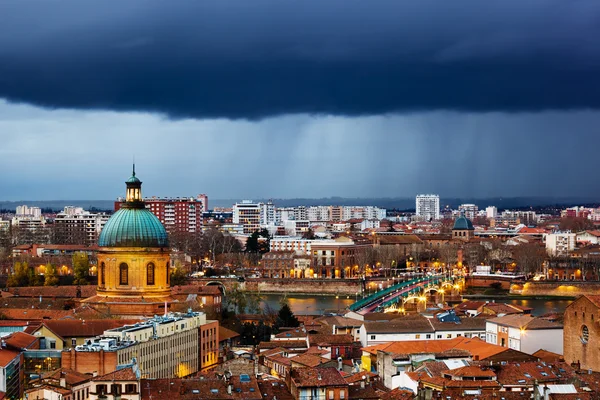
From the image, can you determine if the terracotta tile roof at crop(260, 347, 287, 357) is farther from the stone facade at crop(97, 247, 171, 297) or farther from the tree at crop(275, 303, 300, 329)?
the tree at crop(275, 303, 300, 329)

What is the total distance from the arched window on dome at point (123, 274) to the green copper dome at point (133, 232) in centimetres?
68

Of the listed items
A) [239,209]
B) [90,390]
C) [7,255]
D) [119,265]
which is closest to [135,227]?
[119,265]

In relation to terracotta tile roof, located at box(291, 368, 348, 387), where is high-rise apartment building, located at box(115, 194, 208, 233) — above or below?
above

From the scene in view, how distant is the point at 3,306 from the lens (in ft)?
143

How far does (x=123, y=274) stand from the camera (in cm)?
3884

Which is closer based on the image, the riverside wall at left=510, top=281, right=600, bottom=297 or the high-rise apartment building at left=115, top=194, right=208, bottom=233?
the riverside wall at left=510, top=281, right=600, bottom=297

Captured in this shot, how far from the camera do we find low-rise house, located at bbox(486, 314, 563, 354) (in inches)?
1321

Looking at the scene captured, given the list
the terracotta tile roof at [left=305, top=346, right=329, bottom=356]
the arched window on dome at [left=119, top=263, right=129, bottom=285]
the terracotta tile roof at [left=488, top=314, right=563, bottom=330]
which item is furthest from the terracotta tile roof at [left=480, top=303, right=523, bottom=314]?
the arched window on dome at [left=119, top=263, right=129, bottom=285]

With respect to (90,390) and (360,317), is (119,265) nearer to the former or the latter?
(360,317)

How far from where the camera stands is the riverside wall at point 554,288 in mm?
69188

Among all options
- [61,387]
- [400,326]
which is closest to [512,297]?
[400,326]

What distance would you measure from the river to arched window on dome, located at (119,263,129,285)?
15.7 m

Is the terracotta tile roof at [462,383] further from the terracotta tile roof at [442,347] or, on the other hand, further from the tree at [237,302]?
the tree at [237,302]

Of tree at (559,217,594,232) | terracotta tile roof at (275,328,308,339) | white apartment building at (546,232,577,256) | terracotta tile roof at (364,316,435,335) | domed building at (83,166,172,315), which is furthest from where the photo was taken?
tree at (559,217,594,232)
